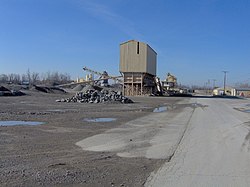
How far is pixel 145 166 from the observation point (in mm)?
8156

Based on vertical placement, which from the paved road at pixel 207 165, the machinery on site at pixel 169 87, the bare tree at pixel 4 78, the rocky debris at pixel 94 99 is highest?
the bare tree at pixel 4 78

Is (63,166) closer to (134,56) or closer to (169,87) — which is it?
(134,56)

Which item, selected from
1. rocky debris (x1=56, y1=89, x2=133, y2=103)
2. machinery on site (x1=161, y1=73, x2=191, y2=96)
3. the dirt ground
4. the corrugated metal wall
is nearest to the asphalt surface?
the dirt ground

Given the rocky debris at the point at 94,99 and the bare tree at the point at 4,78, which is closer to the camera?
the rocky debris at the point at 94,99

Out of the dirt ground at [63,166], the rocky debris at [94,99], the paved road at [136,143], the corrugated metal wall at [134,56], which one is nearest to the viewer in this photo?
the dirt ground at [63,166]

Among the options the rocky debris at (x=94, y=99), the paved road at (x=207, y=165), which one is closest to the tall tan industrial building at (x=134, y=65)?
the rocky debris at (x=94, y=99)

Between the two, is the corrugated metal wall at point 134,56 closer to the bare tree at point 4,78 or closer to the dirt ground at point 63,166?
the dirt ground at point 63,166

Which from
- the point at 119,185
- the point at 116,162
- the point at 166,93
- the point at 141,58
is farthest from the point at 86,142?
the point at 166,93

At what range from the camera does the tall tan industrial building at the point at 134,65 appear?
222 feet

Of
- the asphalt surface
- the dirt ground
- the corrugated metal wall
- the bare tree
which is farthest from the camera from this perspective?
the bare tree

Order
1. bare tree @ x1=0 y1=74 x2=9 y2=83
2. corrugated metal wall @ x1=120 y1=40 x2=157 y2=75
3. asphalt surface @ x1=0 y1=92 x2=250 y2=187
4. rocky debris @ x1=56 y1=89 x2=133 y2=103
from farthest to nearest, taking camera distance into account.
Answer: bare tree @ x1=0 y1=74 x2=9 y2=83
corrugated metal wall @ x1=120 y1=40 x2=157 y2=75
rocky debris @ x1=56 y1=89 x2=133 y2=103
asphalt surface @ x1=0 y1=92 x2=250 y2=187

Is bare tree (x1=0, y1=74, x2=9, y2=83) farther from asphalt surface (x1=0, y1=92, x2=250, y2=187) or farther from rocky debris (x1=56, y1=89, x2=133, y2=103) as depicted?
asphalt surface (x1=0, y1=92, x2=250, y2=187)

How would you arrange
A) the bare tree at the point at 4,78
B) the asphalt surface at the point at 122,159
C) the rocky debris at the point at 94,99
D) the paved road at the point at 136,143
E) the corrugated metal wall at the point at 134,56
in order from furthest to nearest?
the bare tree at the point at 4,78 < the corrugated metal wall at the point at 134,56 < the rocky debris at the point at 94,99 < the paved road at the point at 136,143 < the asphalt surface at the point at 122,159

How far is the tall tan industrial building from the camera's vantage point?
67.8m
